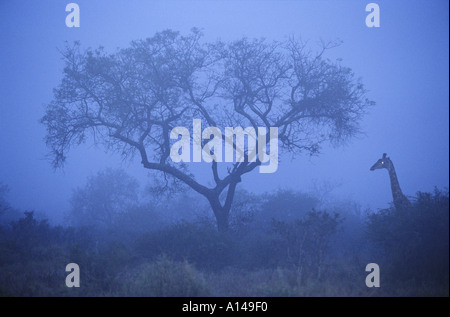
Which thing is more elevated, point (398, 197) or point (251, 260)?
point (398, 197)

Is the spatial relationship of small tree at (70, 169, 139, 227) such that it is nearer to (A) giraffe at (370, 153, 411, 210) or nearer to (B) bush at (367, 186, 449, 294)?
(A) giraffe at (370, 153, 411, 210)

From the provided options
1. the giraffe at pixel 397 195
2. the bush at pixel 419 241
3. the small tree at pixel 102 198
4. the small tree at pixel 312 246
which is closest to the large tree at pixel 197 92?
the giraffe at pixel 397 195

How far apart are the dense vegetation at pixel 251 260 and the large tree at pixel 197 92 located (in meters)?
3.16

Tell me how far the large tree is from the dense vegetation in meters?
3.16

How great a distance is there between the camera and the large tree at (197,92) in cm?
1259

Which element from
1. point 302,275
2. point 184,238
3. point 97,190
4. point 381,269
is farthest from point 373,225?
point 97,190

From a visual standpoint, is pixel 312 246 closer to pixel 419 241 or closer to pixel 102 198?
pixel 419 241

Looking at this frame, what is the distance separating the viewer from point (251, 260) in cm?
916

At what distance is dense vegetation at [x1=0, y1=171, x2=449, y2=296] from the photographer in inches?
238

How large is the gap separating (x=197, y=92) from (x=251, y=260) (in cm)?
872

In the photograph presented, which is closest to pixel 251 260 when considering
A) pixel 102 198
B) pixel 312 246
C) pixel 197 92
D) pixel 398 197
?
pixel 312 246

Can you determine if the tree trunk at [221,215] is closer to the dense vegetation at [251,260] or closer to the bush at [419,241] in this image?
the dense vegetation at [251,260]
